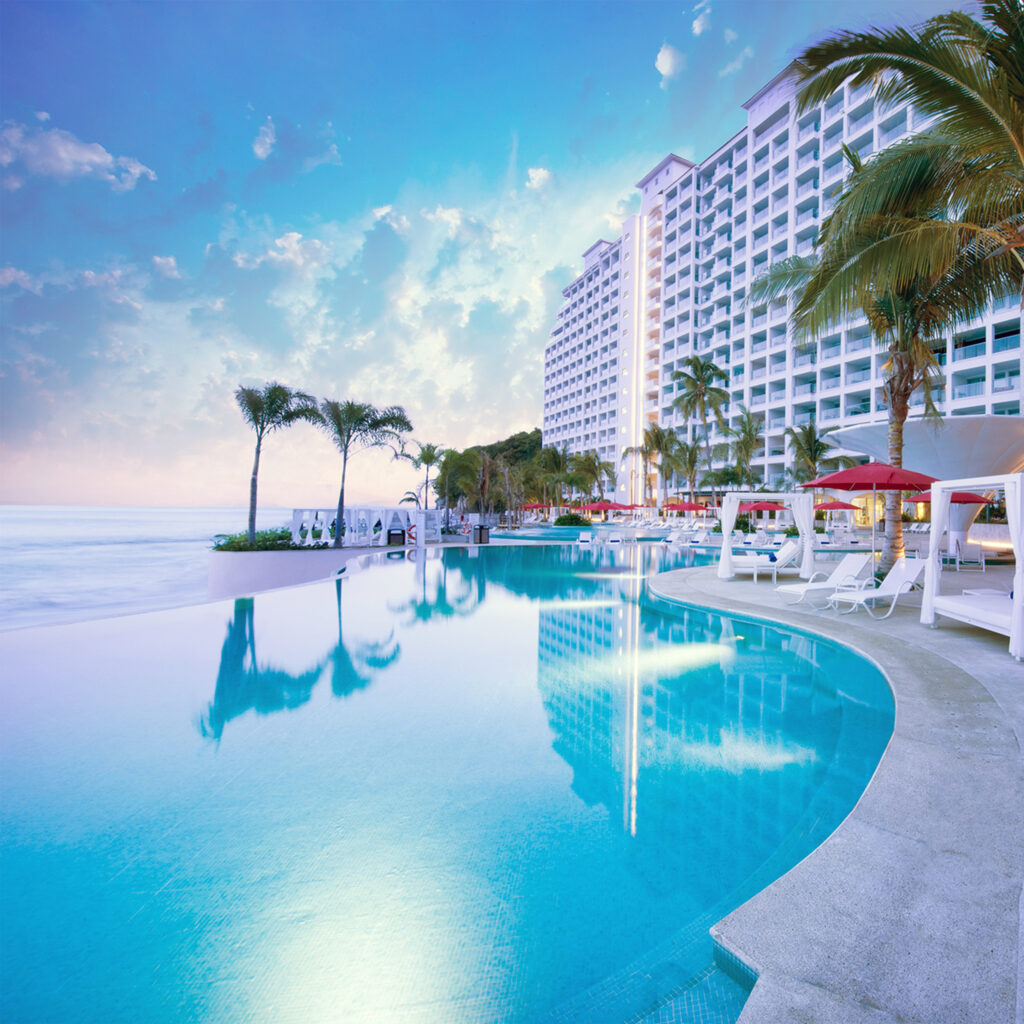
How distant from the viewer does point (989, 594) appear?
7.21 meters

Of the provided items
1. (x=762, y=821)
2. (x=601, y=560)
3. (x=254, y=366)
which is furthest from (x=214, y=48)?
(x=762, y=821)

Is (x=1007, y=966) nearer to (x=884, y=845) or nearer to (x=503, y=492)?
(x=884, y=845)

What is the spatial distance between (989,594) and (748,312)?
44.4 metres

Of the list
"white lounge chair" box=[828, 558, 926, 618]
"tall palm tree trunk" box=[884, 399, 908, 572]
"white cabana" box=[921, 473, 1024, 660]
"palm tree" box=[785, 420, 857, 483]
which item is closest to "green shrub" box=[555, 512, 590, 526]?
"palm tree" box=[785, 420, 857, 483]

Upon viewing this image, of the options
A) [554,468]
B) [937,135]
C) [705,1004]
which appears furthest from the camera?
[554,468]

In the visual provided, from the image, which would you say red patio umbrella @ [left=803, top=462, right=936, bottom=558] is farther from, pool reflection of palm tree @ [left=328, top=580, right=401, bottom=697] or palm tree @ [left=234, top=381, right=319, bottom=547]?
palm tree @ [left=234, top=381, right=319, bottom=547]

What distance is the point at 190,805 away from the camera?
3445mm

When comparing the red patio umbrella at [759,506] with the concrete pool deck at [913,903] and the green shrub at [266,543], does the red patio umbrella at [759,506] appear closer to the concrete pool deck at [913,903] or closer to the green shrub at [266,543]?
the concrete pool deck at [913,903]

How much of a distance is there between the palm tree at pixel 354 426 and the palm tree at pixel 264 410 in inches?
56.7

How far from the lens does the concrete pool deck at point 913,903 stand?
1642 millimetres

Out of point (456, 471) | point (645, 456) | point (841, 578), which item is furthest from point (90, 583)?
point (645, 456)

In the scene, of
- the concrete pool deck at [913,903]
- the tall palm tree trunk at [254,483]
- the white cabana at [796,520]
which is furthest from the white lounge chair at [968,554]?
the tall palm tree trunk at [254,483]

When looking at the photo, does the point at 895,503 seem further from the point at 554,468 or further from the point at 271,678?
the point at 554,468

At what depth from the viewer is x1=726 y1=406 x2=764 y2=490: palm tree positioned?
130 feet
